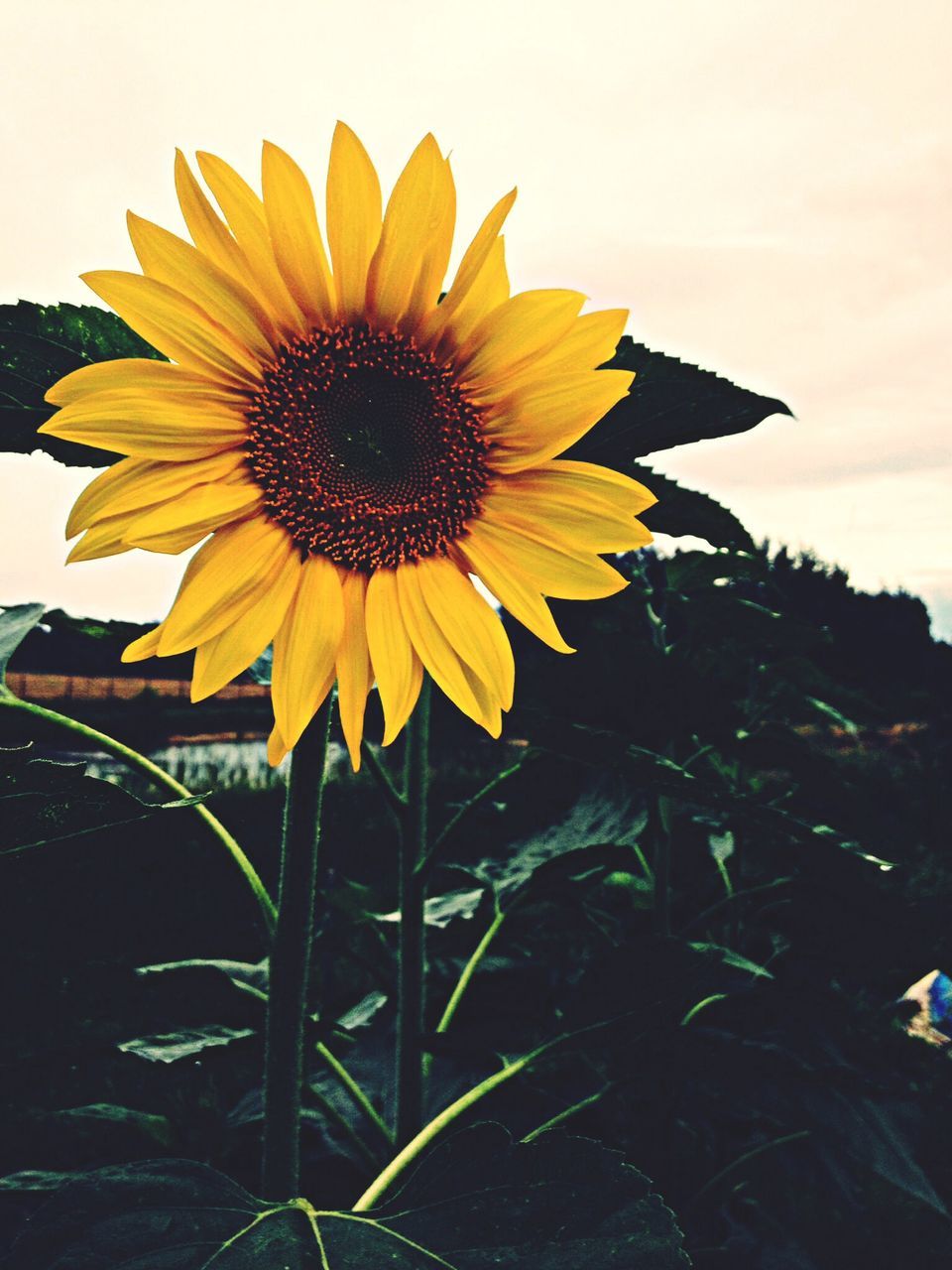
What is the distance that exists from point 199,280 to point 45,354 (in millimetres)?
115

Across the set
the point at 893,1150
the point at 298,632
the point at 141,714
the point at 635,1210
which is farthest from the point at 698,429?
the point at 141,714

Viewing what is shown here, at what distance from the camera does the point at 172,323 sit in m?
0.73

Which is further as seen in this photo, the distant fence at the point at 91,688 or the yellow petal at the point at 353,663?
the distant fence at the point at 91,688

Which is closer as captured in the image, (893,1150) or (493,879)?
(893,1150)

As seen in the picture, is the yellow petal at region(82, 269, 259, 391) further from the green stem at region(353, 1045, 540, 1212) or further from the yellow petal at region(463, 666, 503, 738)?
the green stem at region(353, 1045, 540, 1212)

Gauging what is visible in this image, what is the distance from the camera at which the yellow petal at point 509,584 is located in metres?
0.77

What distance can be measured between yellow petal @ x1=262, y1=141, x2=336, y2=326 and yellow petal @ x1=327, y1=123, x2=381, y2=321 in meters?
0.01

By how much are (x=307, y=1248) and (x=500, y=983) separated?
0.61m

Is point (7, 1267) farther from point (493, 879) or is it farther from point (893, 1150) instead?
point (893, 1150)

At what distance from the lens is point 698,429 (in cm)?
76

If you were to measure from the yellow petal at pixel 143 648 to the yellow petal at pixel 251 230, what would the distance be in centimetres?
25

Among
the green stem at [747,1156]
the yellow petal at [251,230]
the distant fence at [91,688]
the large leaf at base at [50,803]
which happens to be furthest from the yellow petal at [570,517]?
the distant fence at [91,688]

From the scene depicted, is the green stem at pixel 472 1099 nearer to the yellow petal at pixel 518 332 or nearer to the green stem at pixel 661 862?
the green stem at pixel 661 862

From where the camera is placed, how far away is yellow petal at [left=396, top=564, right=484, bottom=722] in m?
0.77
